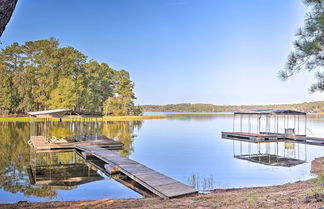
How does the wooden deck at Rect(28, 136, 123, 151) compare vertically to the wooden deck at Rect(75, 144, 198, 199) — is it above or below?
below

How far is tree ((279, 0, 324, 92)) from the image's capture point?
5.06 m

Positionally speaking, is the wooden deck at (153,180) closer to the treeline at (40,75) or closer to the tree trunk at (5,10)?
the tree trunk at (5,10)

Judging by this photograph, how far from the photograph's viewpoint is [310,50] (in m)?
5.03

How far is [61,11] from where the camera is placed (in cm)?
3719

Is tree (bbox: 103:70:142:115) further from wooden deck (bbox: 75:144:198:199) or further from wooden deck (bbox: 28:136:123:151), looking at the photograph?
wooden deck (bbox: 75:144:198:199)

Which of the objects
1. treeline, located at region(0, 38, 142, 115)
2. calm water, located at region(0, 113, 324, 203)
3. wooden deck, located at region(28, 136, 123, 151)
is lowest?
calm water, located at region(0, 113, 324, 203)

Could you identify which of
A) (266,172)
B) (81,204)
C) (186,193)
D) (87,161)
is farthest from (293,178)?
(87,161)

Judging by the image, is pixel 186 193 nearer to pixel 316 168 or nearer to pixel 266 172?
pixel 266 172

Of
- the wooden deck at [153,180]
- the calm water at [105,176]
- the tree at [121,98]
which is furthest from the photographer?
the tree at [121,98]

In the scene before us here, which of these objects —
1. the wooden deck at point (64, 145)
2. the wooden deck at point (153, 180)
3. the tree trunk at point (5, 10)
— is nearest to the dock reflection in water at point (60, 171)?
the wooden deck at point (153, 180)

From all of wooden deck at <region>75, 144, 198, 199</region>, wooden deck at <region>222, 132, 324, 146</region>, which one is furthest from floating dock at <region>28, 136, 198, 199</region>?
wooden deck at <region>222, 132, 324, 146</region>

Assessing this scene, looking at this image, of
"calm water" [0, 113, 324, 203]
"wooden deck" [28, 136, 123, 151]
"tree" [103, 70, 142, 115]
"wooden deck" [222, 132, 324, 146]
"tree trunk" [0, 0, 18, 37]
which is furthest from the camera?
"tree" [103, 70, 142, 115]

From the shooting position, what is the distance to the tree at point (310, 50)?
5062mm

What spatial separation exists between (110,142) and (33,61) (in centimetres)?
3679
